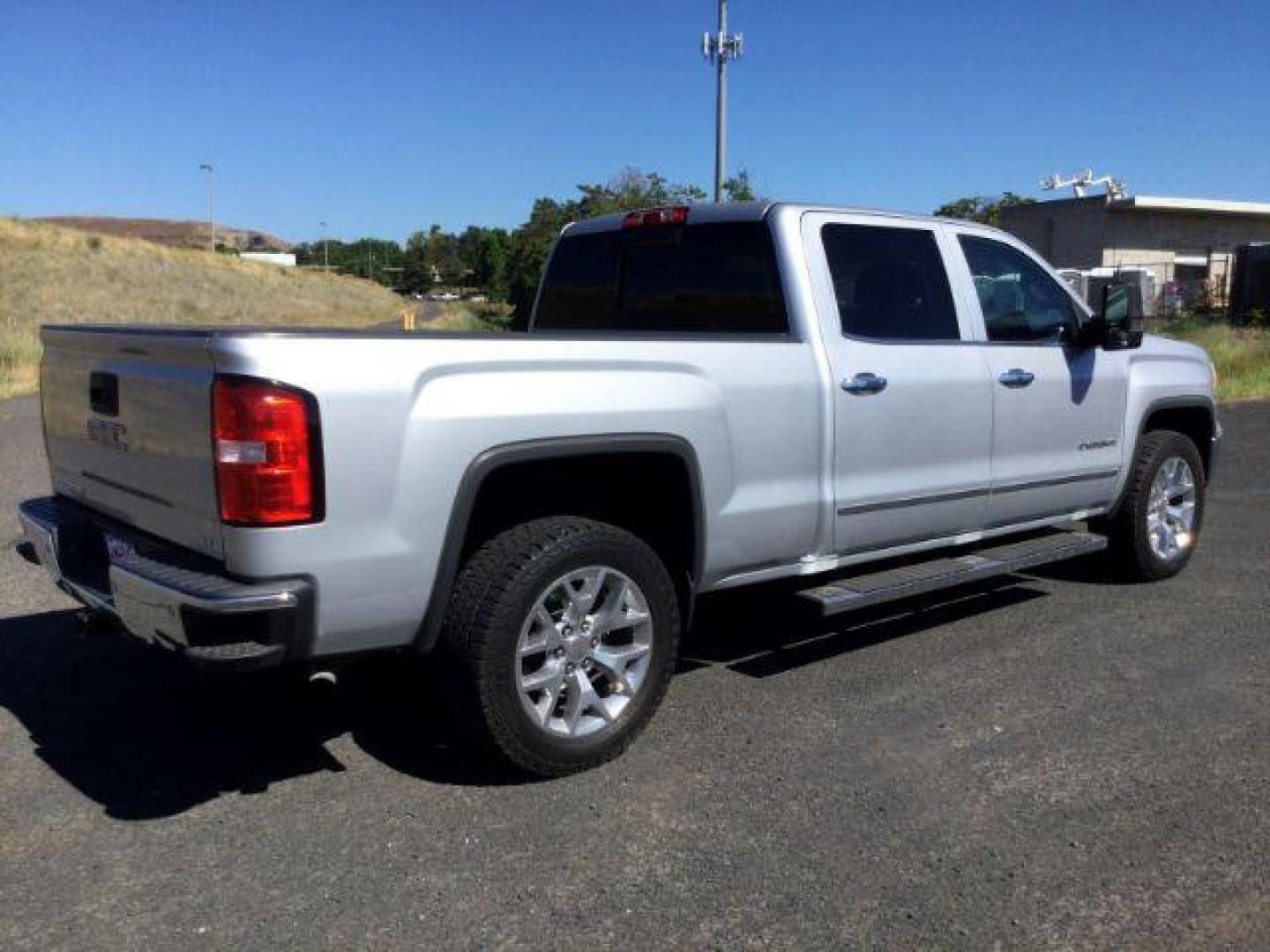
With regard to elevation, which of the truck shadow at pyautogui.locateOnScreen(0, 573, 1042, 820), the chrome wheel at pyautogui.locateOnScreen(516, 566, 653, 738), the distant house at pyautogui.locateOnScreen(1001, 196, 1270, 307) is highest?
the distant house at pyautogui.locateOnScreen(1001, 196, 1270, 307)

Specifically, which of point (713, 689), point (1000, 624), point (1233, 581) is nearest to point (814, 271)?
point (713, 689)

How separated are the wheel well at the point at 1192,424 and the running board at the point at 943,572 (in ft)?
3.53

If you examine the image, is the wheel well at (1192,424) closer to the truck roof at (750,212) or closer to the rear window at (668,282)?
the truck roof at (750,212)

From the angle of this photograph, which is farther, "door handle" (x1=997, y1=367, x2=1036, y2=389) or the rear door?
"door handle" (x1=997, y1=367, x2=1036, y2=389)

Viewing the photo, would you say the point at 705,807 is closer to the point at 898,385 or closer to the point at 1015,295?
the point at 898,385

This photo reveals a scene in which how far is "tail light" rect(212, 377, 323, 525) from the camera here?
129 inches

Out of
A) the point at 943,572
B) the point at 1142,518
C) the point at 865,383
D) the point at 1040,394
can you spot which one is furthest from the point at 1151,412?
the point at 865,383

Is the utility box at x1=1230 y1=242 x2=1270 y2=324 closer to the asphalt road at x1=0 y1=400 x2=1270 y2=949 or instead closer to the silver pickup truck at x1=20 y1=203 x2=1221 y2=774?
the silver pickup truck at x1=20 y1=203 x2=1221 y2=774

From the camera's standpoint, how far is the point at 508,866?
3.44 metres

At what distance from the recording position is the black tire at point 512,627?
3.76 metres

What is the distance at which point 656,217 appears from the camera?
17.8 ft

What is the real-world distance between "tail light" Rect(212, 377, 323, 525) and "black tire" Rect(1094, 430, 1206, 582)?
474cm

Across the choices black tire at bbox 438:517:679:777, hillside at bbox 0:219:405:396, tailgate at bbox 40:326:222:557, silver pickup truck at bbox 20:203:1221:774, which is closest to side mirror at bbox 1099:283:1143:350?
silver pickup truck at bbox 20:203:1221:774

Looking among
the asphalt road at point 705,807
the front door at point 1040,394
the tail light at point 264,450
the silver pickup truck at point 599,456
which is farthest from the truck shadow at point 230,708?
the front door at point 1040,394
